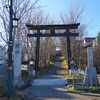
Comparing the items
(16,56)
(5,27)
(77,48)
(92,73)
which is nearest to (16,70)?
(16,56)

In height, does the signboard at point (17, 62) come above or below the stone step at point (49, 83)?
above

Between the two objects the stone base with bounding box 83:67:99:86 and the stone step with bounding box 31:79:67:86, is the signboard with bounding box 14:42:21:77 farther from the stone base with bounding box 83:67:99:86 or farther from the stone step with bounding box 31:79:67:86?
the stone base with bounding box 83:67:99:86

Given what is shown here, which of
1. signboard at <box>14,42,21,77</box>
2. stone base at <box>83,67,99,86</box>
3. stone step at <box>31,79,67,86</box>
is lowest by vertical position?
stone step at <box>31,79,67,86</box>

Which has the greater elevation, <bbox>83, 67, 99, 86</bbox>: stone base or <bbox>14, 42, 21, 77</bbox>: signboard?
<bbox>14, 42, 21, 77</bbox>: signboard

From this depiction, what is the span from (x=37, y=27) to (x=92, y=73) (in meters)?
10.3

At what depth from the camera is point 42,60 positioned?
20.3m

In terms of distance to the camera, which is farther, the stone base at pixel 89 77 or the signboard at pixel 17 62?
the signboard at pixel 17 62

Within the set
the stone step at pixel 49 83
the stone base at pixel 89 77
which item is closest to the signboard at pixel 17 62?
the stone step at pixel 49 83

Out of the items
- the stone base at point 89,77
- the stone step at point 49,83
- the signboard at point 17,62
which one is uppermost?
the signboard at point 17,62

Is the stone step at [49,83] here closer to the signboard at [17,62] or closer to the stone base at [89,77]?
the signboard at [17,62]

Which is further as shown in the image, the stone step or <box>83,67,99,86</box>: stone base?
the stone step

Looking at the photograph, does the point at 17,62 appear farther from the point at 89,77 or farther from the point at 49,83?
the point at 89,77

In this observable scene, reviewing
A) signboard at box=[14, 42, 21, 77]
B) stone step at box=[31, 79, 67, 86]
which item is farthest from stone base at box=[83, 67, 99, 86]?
signboard at box=[14, 42, 21, 77]

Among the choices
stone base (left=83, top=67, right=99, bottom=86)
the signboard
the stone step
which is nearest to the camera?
stone base (left=83, top=67, right=99, bottom=86)
